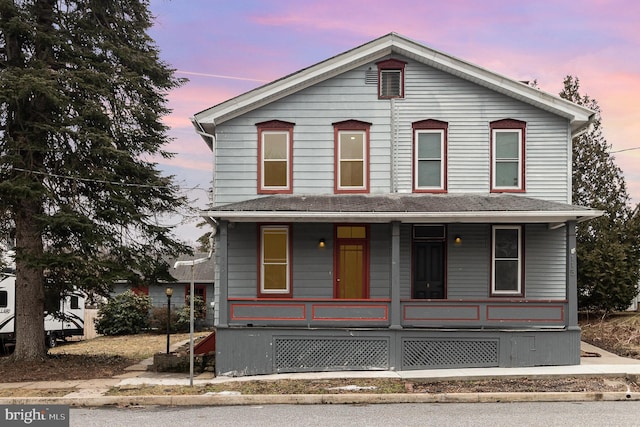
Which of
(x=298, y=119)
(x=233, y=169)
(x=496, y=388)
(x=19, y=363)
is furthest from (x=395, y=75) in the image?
(x=19, y=363)

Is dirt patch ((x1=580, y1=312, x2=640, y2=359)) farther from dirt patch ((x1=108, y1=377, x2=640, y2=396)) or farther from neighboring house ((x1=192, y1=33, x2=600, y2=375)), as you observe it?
dirt patch ((x1=108, y1=377, x2=640, y2=396))

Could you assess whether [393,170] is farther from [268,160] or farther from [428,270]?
[268,160]

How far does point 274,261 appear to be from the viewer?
17.2m

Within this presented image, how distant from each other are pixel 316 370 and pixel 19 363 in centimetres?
818

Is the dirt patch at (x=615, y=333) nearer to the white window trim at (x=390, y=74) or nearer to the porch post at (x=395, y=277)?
the porch post at (x=395, y=277)

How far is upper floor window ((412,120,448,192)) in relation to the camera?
57.2 ft

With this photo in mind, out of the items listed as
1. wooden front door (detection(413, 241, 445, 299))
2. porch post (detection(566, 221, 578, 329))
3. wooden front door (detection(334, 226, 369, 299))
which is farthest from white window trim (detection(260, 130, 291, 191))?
porch post (detection(566, 221, 578, 329))

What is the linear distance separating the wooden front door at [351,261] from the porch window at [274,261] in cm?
138

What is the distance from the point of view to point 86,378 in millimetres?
15656

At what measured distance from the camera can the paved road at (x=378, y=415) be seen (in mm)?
10273

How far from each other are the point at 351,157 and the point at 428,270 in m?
3.68

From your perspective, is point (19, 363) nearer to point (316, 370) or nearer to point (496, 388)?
point (316, 370)

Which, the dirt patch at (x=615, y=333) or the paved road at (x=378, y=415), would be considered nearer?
the paved road at (x=378, y=415)

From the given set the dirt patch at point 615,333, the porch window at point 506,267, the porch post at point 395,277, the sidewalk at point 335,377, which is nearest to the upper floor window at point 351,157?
the porch post at point 395,277
